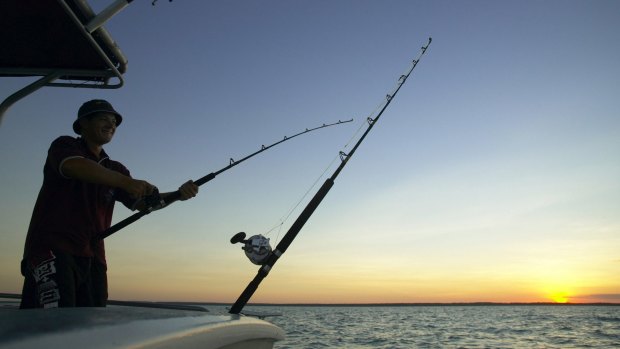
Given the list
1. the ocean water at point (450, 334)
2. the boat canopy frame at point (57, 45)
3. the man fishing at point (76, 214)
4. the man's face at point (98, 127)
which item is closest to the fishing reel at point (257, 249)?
the man fishing at point (76, 214)

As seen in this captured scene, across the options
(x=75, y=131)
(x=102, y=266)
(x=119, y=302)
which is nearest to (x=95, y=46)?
(x=75, y=131)

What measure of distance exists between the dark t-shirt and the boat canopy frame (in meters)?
0.45

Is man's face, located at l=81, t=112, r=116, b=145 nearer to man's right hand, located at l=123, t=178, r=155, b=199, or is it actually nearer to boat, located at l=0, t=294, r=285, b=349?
man's right hand, located at l=123, t=178, r=155, b=199

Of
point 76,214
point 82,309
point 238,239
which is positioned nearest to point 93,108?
point 76,214

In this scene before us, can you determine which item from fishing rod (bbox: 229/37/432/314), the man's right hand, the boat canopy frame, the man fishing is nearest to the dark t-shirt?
the man fishing

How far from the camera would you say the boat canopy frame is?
210 cm

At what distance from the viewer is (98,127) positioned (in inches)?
100

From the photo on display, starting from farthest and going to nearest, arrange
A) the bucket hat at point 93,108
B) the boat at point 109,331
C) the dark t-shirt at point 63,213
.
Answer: the bucket hat at point 93,108, the dark t-shirt at point 63,213, the boat at point 109,331

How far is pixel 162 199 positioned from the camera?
2775mm

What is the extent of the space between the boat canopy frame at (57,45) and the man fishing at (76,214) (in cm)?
25

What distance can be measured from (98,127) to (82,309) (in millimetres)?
1389

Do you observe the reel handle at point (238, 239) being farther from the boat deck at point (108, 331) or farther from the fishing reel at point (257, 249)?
the boat deck at point (108, 331)

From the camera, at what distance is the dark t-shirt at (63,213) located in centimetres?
217

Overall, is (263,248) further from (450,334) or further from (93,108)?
(450,334)
